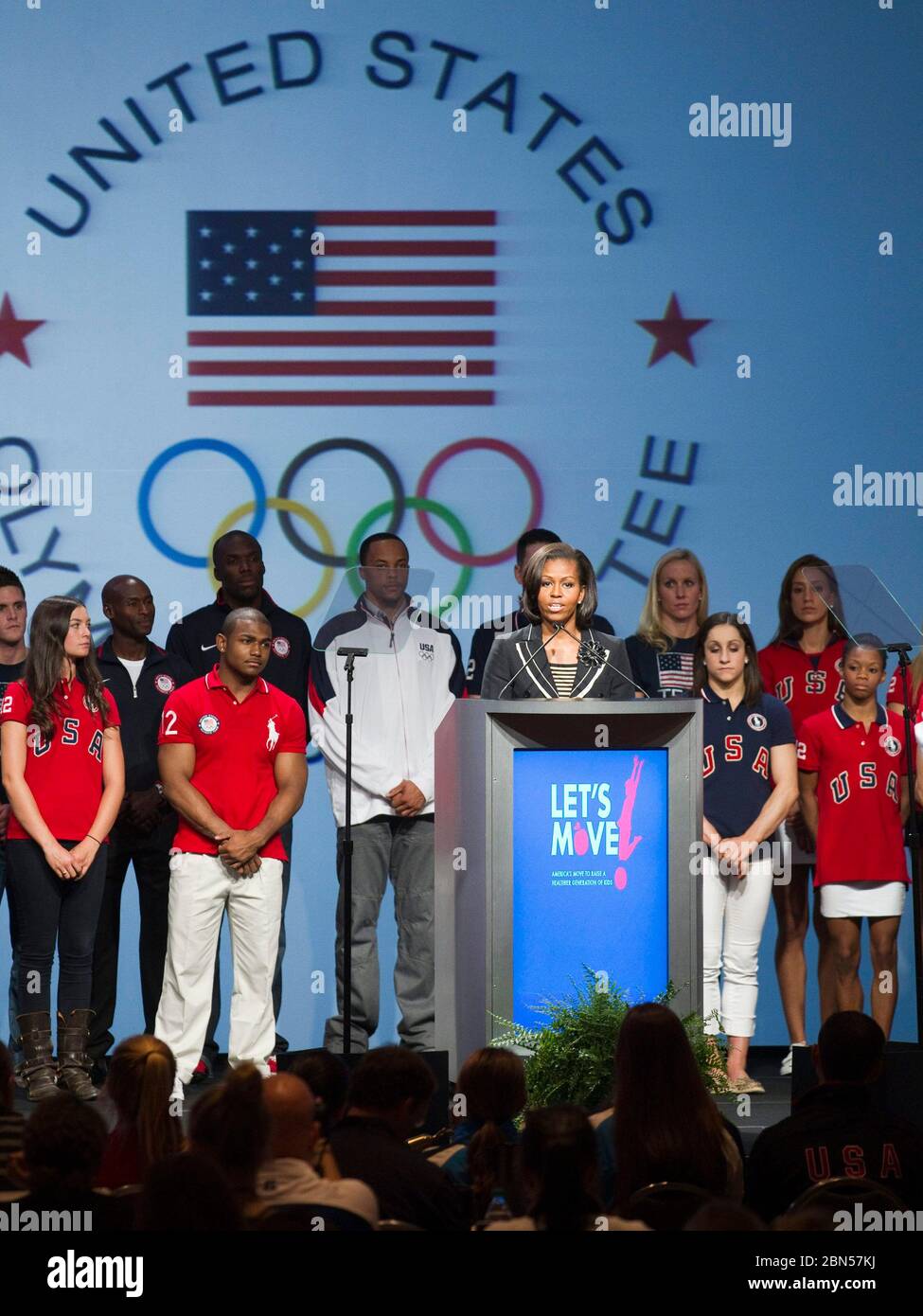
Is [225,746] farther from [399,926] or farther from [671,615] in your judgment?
[671,615]

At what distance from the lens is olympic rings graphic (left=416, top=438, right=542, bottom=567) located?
7812 mm

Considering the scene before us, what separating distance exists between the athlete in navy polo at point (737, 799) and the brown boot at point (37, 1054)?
2.28 m

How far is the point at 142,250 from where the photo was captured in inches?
307

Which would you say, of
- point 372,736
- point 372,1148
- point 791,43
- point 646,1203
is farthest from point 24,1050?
point 791,43

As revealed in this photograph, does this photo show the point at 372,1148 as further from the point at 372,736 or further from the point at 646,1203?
the point at 372,736

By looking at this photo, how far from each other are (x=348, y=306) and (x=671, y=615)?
227cm

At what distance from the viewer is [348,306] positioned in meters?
7.88

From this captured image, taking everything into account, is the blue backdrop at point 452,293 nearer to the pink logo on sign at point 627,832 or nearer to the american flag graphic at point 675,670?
the american flag graphic at point 675,670

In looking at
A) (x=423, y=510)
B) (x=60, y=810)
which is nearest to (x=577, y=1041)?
(x=60, y=810)

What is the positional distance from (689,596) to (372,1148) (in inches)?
153

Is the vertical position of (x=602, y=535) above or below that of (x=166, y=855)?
above

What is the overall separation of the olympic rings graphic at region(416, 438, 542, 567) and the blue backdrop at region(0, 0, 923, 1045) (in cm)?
1
